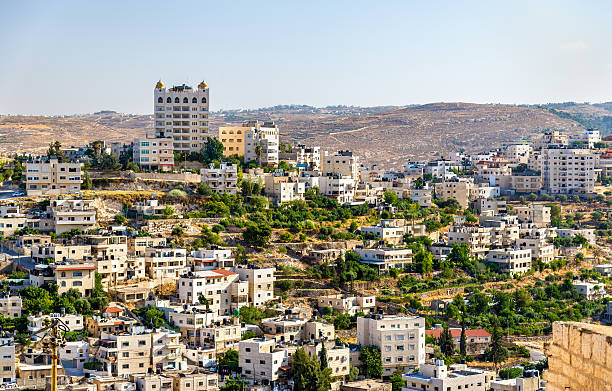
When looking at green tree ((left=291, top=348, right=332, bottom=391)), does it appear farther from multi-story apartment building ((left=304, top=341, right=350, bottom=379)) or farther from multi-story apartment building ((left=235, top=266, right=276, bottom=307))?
multi-story apartment building ((left=235, top=266, right=276, bottom=307))

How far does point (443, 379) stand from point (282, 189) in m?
15.9

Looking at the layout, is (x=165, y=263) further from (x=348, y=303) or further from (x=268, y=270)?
(x=348, y=303)

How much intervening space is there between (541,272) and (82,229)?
16330 mm

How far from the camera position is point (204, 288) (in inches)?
1117

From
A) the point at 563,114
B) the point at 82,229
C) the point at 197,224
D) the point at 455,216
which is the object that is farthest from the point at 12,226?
the point at 563,114

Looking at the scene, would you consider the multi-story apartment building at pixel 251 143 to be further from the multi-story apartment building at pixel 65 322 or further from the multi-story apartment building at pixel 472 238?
the multi-story apartment building at pixel 65 322

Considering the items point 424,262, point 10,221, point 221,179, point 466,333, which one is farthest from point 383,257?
point 10,221

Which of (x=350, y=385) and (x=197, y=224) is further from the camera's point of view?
(x=197, y=224)

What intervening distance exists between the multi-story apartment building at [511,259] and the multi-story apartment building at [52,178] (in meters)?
14.5

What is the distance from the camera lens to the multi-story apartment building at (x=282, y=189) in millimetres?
37281

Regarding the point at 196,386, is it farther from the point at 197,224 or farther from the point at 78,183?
the point at 78,183

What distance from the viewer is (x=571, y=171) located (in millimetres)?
49625

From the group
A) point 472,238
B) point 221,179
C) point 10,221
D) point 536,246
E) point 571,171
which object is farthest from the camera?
point 571,171

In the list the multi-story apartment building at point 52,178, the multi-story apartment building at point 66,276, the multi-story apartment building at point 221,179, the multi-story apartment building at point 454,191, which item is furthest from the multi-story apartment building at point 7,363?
the multi-story apartment building at point 454,191
